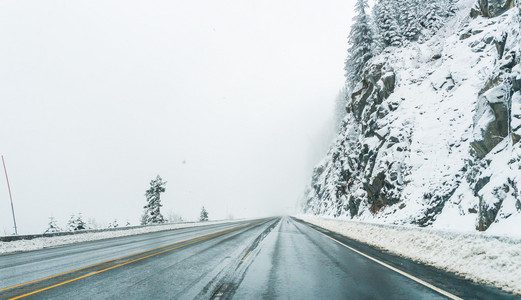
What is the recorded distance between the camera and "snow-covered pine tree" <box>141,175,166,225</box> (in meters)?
50.2

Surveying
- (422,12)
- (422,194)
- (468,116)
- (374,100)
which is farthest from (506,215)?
(422,12)

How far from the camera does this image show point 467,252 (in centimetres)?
780

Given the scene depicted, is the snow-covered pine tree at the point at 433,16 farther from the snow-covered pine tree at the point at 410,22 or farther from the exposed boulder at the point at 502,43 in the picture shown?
the exposed boulder at the point at 502,43

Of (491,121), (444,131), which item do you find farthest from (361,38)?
(491,121)

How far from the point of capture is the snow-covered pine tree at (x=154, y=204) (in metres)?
50.2

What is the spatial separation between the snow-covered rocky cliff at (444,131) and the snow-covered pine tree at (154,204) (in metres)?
29.8

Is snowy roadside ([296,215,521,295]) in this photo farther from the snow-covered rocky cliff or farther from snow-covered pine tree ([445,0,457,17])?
snow-covered pine tree ([445,0,457,17])

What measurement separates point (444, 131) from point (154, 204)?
4453cm

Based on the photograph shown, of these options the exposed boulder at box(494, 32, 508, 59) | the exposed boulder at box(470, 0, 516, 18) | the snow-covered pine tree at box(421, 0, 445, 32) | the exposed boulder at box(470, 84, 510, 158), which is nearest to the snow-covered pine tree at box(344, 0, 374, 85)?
the snow-covered pine tree at box(421, 0, 445, 32)

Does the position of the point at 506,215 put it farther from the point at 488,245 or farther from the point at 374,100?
the point at 374,100

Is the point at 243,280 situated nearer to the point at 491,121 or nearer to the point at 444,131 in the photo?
the point at 491,121

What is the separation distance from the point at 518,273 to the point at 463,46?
25.0 meters

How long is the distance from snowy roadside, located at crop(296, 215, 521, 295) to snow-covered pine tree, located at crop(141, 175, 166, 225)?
147 ft

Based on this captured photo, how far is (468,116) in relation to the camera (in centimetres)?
1912
